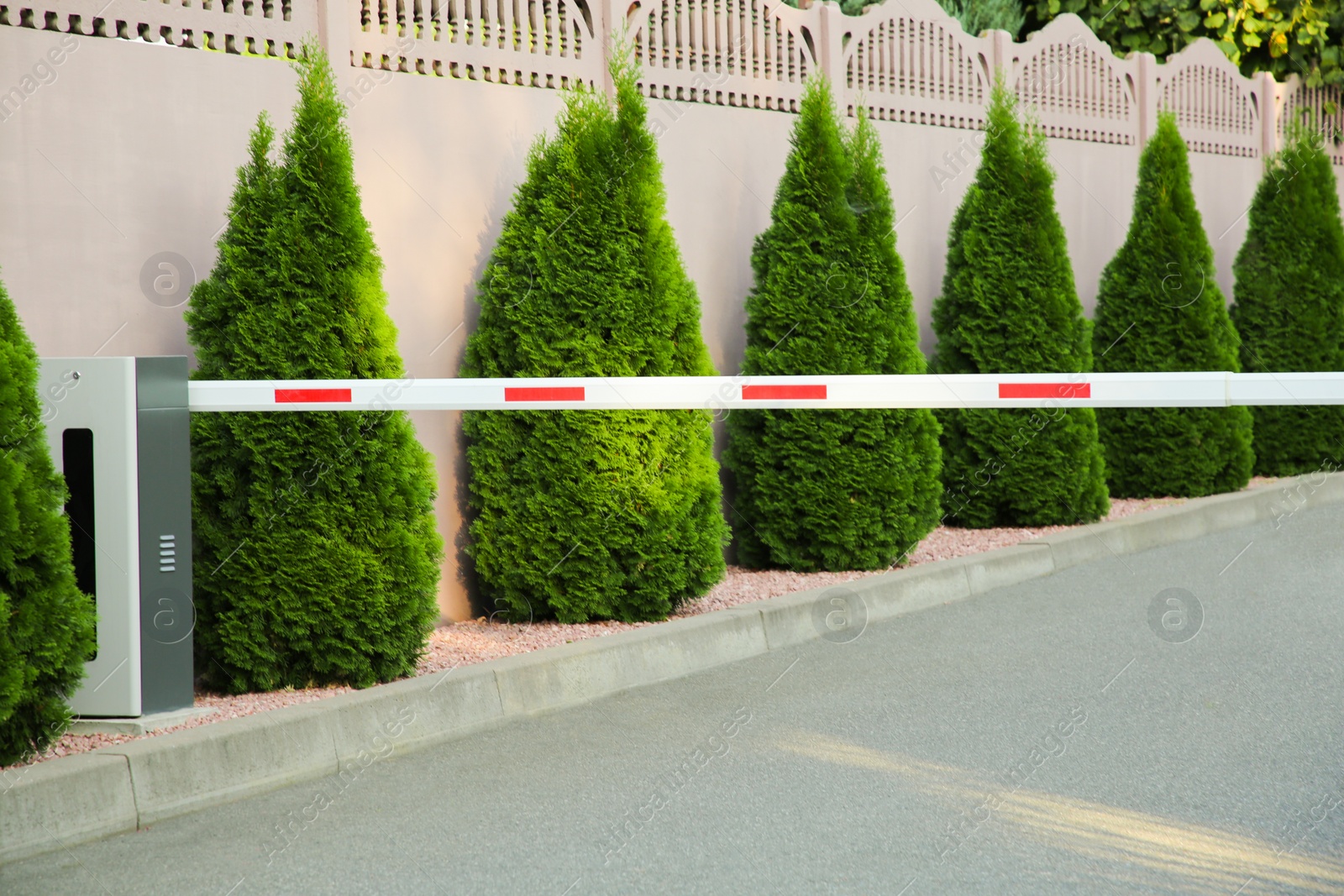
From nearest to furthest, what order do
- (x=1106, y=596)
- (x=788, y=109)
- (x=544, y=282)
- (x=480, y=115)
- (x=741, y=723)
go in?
(x=741, y=723) < (x=544, y=282) < (x=480, y=115) < (x=1106, y=596) < (x=788, y=109)

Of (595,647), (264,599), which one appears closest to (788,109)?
(595,647)

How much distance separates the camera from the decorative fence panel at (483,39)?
7.19 meters

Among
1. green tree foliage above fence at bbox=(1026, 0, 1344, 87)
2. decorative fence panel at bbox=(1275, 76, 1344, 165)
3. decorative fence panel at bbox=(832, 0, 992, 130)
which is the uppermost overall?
green tree foliage above fence at bbox=(1026, 0, 1344, 87)

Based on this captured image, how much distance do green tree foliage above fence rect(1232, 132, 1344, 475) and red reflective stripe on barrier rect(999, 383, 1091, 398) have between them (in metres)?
8.74

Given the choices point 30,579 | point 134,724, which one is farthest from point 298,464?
point 30,579

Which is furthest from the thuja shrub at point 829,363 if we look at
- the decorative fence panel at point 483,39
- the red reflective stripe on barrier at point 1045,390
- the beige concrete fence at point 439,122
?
the red reflective stripe on barrier at point 1045,390

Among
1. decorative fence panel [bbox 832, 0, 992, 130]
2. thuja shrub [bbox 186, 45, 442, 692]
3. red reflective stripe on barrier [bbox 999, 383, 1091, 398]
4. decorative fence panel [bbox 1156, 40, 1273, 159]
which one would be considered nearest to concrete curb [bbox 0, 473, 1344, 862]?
thuja shrub [bbox 186, 45, 442, 692]

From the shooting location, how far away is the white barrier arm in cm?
489

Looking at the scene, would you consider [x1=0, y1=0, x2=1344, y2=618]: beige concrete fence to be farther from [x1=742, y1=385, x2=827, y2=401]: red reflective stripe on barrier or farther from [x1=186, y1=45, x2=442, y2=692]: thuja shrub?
[x1=742, y1=385, x2=827, y2=401]: red reflective stripe on barrier

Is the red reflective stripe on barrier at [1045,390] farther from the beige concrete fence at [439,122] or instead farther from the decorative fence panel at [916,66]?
the decorative fence panel at [916,66]

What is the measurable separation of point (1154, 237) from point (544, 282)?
671 centimetres

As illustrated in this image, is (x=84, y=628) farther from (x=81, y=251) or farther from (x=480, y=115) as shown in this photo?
(x=480, y=115)

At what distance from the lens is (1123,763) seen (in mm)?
5051

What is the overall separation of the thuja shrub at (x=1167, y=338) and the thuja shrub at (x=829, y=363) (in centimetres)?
361
